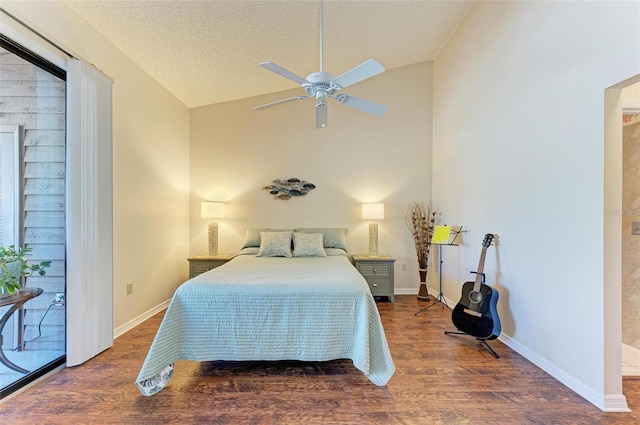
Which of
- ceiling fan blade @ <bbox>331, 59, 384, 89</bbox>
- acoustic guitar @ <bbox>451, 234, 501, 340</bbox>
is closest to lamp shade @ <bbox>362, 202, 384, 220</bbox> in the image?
acoustic guitar @ <bbox>451, 234, 501, 340</bbox>

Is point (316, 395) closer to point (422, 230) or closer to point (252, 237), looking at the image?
point (252, 237)

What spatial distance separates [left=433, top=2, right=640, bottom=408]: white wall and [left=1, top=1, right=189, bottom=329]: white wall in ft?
12.2

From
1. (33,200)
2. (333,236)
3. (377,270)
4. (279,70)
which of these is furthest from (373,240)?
(33,200)

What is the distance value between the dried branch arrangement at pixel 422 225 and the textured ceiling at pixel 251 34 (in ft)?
7.25

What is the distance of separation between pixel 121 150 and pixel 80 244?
1.07m

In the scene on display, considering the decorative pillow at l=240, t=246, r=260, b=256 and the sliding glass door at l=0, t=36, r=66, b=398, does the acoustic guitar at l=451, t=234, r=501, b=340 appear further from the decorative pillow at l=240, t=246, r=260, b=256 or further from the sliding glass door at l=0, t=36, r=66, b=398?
the sliding glass door at l=0, t=36, r=66, b=398

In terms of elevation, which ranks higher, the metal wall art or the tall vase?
the metal wall art

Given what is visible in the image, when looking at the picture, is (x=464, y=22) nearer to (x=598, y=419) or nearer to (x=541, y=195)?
(x=541, y=195)

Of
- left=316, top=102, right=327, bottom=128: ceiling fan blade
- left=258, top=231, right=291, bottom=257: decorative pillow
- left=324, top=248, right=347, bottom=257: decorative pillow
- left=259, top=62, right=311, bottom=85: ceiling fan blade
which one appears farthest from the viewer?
left=324, top=248, right=347, bottom=257: decorative pillow

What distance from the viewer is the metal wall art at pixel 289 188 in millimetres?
4359

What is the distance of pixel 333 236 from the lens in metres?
4.12

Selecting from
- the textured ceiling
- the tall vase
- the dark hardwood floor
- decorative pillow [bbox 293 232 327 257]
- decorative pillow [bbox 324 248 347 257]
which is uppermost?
the textured ceiling

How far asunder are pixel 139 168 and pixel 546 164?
3889 mm

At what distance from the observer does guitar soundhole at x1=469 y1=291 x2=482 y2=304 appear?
2604 millimetres
